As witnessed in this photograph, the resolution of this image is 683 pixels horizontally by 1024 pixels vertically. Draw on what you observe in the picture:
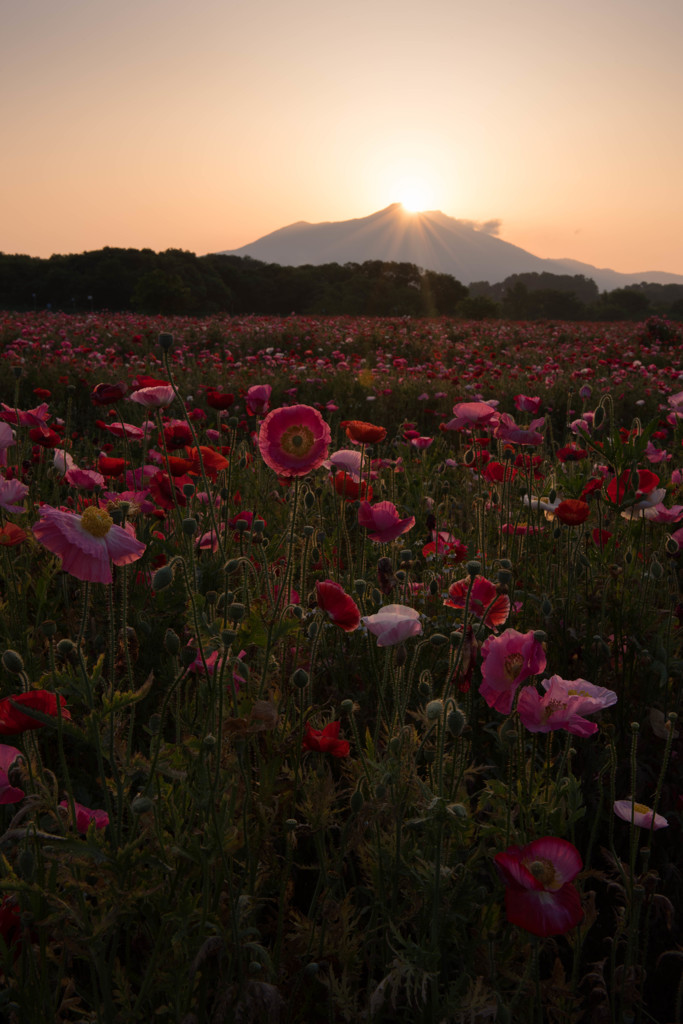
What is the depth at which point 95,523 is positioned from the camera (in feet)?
3.43

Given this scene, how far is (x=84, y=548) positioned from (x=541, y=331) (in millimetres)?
13696

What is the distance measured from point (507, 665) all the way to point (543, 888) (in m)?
0.33

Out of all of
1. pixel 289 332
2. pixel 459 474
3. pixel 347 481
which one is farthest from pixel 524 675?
pixel 289 332

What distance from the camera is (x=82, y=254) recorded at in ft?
90.1

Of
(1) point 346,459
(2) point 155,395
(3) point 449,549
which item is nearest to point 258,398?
(1) point 346,459

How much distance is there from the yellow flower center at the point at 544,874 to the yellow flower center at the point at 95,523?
81 cm

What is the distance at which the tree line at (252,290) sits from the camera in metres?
23.5

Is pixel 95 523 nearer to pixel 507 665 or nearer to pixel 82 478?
pixel 507 665

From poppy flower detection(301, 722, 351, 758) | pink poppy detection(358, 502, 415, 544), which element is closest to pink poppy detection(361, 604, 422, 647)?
poppy flower detection(301, 722, 351, 758)

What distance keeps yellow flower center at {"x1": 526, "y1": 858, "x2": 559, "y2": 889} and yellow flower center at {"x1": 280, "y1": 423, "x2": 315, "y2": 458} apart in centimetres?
93

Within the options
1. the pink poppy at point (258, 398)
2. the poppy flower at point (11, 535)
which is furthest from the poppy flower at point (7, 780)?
the pink poppy at point (258, 398)

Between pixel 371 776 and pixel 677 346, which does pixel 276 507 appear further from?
pixel 677 346

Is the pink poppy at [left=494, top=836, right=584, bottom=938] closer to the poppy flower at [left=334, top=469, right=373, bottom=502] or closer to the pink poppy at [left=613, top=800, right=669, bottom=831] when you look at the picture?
the pink poppy at [left=613, top=800, right=669, bottom=831]

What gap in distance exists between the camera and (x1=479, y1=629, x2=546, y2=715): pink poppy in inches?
42.9
